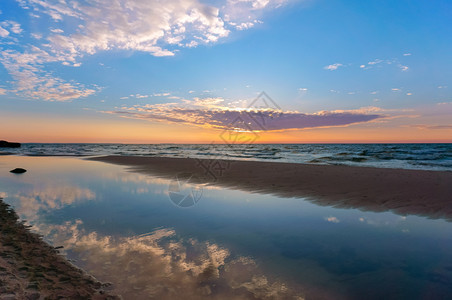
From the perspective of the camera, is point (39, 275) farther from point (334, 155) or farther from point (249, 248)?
point (334, 155)

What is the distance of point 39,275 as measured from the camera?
4.06 m

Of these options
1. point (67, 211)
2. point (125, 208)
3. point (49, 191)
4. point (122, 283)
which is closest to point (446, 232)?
point (122, 283)

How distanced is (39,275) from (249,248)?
4.16 metres

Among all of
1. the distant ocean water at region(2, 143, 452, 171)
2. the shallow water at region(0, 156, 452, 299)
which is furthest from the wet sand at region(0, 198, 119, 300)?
the distant ocean water at region(2, 143, 452, 171)

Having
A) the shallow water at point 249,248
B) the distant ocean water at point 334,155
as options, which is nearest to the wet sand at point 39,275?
→ the shallow water at point 249,248

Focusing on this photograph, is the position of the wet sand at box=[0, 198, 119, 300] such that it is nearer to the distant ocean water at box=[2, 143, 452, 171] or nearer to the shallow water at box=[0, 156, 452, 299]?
the shallow water at box=[0, 156, 452, 299]

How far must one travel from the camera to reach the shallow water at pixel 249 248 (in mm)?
3855

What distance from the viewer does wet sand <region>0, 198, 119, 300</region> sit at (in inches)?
139

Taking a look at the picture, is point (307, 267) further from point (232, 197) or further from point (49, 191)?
point (49, 191)

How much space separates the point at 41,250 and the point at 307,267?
5.83 m

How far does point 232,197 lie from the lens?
10.6 metres

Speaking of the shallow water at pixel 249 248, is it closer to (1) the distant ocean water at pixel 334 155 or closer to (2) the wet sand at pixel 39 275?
(2) the wet sand at pixel 39 275

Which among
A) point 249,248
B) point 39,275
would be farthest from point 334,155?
point 39,275

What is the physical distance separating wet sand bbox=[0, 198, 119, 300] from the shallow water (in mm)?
239
